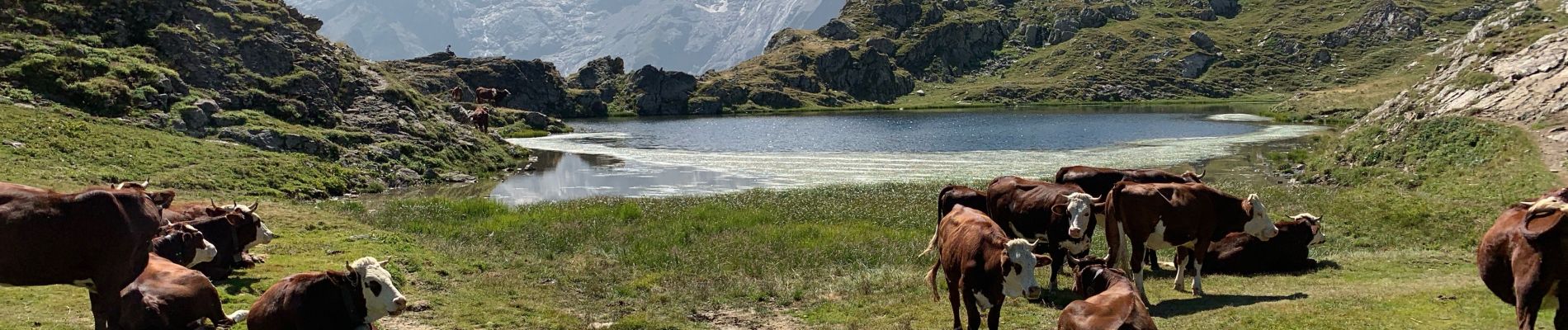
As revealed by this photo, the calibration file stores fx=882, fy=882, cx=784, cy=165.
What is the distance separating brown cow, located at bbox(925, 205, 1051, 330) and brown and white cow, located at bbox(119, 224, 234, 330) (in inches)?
423

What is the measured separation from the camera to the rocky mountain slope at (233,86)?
38.4 metres

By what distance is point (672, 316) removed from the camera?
1555 centimetres

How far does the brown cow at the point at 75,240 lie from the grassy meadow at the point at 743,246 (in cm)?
200

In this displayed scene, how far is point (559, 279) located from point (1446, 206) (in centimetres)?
2464

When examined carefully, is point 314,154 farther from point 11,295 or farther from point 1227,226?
point 1227,226

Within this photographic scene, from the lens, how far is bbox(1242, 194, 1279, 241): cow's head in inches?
661

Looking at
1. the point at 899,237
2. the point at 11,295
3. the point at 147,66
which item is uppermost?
the point at 147,66

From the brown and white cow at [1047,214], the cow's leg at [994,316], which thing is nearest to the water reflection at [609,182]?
the brown and white cow at [1047,214]

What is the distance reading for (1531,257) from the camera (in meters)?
9.71

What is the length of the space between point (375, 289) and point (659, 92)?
184m

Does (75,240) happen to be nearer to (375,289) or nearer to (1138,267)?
(375,289)

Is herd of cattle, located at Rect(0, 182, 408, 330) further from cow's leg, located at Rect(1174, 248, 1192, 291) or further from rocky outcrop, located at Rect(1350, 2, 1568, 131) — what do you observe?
rocky outcrop, located at Rect(1350, 2, 1568, 131)

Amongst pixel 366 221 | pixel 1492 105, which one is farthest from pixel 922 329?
pixel 1492 105

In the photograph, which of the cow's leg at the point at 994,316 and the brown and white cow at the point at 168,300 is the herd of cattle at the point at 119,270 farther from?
the cow's leg at the point at 994,316
